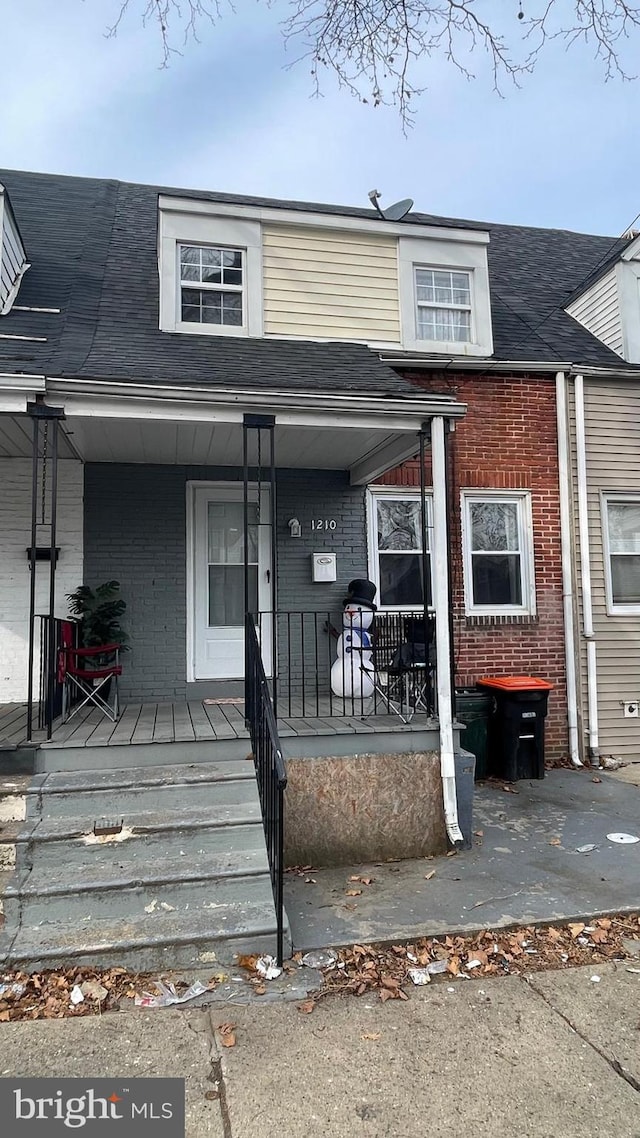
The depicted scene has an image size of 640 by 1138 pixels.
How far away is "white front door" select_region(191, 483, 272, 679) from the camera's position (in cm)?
695

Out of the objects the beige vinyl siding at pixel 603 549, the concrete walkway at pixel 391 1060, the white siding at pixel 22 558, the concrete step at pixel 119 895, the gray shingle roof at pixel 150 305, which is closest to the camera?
the concrete walkway at pixel 391 1060

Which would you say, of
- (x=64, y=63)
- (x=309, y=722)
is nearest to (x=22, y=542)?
(x=309, y=722)

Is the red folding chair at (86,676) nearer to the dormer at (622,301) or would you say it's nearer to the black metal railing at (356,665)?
the black metal railing at (356,665)

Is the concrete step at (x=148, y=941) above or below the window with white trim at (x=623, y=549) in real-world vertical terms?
below

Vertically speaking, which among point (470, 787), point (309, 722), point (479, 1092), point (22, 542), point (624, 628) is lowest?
point (479, 1092)

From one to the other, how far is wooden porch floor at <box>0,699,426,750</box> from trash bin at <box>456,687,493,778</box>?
5.01 ft

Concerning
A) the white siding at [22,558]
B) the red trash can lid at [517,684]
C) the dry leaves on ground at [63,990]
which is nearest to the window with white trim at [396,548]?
the red trash can lid at [517,684]

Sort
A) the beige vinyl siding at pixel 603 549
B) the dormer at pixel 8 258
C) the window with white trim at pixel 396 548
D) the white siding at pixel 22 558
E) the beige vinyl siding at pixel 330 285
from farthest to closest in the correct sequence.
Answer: the beige vinyl siding at pixel 603 549 → the window with white trim at pixel 396 548 → the beige vinyl siding at pixel 330 285 → the dormer at pixel 8 258 → the white siding at pixel 22 558

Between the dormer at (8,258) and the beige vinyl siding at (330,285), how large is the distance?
8.22 ft

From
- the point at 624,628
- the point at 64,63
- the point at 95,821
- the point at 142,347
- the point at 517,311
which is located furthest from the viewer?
the point at 517,311

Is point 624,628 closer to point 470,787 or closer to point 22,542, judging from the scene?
point 470,787

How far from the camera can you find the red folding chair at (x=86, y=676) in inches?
222

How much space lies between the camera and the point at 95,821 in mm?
4102

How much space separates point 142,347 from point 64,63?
2354 millimetres
